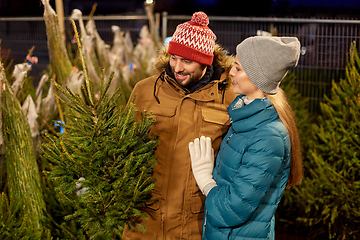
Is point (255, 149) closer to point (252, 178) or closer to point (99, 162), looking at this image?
point (252, 178)

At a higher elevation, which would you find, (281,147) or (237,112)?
(237,112)

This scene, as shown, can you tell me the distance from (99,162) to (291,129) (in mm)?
911

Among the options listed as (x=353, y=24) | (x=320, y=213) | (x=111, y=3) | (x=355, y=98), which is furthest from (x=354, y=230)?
(x=111, y=3)

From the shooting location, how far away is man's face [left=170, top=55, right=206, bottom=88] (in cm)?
223

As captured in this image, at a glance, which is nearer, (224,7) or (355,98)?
(355,98)

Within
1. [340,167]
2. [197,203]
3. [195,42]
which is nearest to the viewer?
[197,203]

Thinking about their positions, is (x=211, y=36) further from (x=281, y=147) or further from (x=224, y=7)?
(x=224, y=7)

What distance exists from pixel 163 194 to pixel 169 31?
478cm

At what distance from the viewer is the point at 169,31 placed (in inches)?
254

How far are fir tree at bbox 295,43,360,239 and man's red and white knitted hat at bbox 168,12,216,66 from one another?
178 centimetres

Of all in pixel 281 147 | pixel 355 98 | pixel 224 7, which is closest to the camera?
pixel 281 147

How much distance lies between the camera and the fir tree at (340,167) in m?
3.31

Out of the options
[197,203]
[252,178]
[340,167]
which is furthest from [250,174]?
[340,167]

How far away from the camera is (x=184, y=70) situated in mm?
2244
